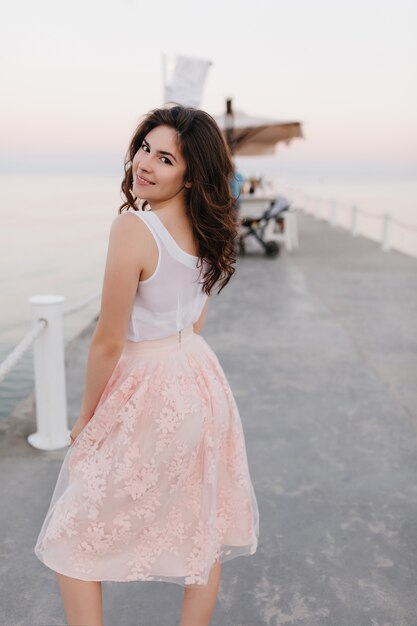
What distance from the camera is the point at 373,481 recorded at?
303cm

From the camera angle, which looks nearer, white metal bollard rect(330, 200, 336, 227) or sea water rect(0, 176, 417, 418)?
sea water rect(0, 176, 417, 418)

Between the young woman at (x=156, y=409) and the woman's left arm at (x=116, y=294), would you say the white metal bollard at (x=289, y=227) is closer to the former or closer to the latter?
the young woman at (x=156, y=409)

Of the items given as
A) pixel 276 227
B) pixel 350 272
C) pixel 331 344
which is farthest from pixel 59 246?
pixel 331 344

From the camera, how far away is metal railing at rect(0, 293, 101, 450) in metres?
3.21

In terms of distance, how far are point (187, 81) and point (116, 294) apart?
28.7ft

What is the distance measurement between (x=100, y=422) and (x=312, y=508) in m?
1.57

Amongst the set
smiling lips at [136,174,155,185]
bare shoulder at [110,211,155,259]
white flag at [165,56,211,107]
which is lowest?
bare shoulder at [110,211,155,259]

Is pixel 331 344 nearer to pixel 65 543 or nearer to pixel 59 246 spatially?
pixel 65 543

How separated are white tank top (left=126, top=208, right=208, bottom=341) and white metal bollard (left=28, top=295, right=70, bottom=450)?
5.85ft

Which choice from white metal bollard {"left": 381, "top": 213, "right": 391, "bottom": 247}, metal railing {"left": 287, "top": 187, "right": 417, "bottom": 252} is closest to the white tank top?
metal railing {"left": 287, "top": 187, "right": 417, "bottom": 252}

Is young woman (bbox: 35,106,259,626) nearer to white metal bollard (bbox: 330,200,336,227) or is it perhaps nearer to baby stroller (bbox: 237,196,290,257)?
baby stroller (bbox: 237,196,290,257)

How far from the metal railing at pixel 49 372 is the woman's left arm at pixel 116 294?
1.76 meters

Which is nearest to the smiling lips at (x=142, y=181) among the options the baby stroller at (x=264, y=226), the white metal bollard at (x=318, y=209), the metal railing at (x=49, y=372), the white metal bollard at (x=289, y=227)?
the metal railing at (x=49, y=372)

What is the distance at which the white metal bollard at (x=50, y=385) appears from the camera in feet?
10.7
